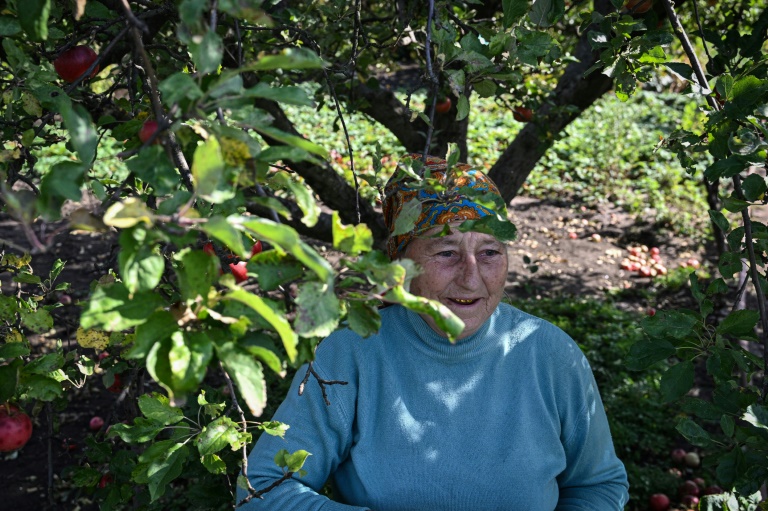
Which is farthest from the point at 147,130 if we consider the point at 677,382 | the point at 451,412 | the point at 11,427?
the point at 677,382

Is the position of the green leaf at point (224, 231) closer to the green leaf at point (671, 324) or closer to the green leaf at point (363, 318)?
the green leaf at point (363, 318)

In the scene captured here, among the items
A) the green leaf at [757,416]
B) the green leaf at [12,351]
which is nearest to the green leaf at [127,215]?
the green leaf at [12,351]

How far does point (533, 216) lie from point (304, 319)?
705 cm

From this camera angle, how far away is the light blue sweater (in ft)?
5.73

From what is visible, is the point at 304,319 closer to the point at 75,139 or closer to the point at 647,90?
the point at 75,139

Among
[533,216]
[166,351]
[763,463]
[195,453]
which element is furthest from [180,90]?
[533,216]

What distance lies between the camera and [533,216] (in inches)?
302

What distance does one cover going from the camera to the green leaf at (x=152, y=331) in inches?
30.6

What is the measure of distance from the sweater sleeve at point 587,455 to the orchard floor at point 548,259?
2.91 m

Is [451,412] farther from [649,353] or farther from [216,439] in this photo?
[216,439]

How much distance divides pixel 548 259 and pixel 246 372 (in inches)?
244

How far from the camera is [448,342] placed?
1.84 metres

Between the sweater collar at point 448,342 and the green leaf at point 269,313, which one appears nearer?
the green leaf at point 269,313

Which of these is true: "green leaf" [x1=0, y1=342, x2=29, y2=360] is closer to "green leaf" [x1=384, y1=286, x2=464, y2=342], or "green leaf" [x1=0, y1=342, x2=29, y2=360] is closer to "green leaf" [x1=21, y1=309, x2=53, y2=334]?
"green leaf" [x1=21, y1=309, x2=53, y2=334]
